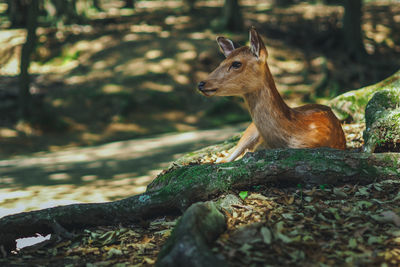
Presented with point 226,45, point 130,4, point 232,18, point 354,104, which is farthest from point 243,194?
Answer: point 130,4

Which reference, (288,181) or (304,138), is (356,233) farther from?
(304,138)

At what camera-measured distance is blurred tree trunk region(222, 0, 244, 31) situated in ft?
70.1

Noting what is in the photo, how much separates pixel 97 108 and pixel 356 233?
13.1 metres

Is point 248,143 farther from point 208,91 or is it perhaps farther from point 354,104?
point 354,104

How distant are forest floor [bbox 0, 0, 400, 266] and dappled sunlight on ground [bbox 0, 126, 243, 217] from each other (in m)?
0.04

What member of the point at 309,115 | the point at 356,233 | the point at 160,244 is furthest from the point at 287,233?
the point at 309,115

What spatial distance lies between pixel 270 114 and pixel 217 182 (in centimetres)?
103

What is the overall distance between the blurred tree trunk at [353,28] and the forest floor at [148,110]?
64cm

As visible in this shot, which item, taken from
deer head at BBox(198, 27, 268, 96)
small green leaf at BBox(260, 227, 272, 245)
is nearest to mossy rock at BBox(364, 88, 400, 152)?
deer head at BBox(198, 27, 268, 96)

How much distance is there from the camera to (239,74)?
440cm

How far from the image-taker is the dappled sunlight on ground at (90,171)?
272 inches

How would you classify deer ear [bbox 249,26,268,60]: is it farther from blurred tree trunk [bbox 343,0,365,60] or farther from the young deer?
blurred tree trunk [bbox 343,0,365,60]

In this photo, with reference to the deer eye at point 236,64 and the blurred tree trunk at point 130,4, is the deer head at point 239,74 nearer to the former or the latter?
the deer eye at point 236,64

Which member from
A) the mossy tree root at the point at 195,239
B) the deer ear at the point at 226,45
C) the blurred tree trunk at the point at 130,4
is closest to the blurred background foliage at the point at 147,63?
the blurred tree trunk at the point at 130,4
